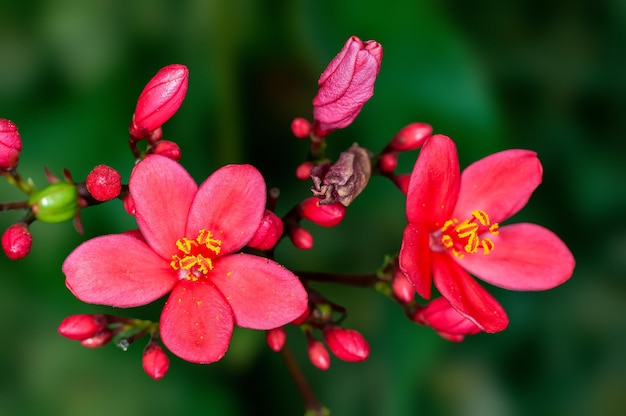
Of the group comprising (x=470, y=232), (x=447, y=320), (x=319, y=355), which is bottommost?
(x=319, y=355)

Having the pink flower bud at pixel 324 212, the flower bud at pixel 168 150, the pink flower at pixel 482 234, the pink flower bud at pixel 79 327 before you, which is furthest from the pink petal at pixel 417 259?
the pink flower bud at pixel 79 327

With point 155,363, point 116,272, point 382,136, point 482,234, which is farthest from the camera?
point 382,136

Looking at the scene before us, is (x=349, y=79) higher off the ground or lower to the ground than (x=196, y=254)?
higher

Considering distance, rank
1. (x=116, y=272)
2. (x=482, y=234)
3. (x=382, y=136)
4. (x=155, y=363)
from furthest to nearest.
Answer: (x=382, y=136) → (x=482, y=234) → (x=155, y=363) → (x=116, y=272)

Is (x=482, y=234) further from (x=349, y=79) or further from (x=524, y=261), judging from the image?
(x=349, y=79)

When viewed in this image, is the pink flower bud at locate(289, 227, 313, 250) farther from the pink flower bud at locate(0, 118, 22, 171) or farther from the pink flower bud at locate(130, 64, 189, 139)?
the pink flower bud at locate(0, 118, 22, 171)

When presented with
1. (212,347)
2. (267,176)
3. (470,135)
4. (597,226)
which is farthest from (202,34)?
(597,226)

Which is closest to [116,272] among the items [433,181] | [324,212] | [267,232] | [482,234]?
[267,232]

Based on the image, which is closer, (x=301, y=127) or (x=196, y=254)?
(x=196, y=254)
